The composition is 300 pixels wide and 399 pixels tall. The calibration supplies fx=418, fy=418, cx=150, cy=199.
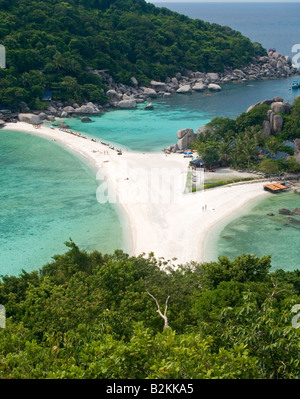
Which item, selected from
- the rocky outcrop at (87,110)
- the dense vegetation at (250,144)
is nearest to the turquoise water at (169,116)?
the rocky outcrop at (87,110)

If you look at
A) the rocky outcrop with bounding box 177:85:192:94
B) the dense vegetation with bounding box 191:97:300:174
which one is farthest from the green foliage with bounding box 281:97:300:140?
the rocky outcrop with bounding box 177:85:192:94

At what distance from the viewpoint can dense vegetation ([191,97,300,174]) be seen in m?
38.2

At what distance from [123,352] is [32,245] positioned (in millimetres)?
19213

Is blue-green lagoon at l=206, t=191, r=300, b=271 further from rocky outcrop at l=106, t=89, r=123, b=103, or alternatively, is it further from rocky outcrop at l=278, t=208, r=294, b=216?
rocky outcrop at l=106, t=89, r=123, b=103

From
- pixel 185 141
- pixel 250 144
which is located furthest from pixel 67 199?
pixel 250 144

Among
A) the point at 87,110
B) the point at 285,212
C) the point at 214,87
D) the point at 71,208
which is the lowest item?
the point at 285,212

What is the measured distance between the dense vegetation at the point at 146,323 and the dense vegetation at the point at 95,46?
4904cm

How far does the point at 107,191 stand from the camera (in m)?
34.8

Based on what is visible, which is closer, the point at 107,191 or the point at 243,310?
the point at 243,310

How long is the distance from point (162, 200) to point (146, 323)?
62.8 feet

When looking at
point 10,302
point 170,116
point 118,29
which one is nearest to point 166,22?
point 118,29

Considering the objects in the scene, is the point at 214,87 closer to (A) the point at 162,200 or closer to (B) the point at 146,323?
(A) the point at 162,200

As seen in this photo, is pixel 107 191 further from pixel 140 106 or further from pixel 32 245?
pixel 140 106

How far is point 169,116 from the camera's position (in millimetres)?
63000
